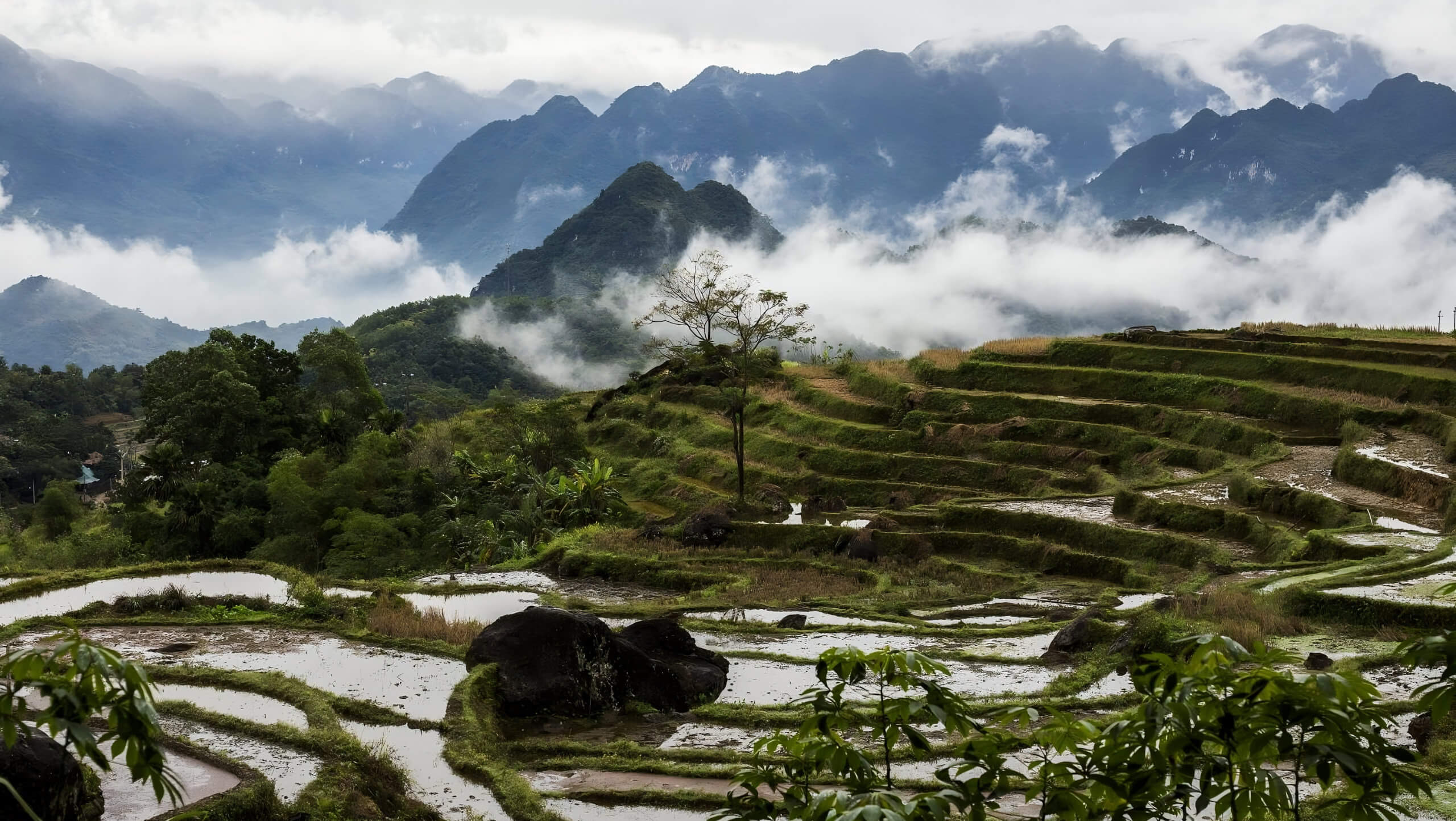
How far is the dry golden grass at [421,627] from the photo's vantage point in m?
15.9

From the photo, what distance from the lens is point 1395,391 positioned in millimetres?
28078

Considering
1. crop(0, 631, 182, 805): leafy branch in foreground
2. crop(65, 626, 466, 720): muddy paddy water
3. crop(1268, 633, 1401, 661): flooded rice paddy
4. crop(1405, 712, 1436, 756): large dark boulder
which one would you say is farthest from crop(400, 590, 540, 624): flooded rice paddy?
crop(0, 631, 182, 805): leafy branch in foreground

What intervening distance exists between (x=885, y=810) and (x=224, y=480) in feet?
118

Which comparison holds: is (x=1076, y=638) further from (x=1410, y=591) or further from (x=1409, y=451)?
(x=1409, y=451)

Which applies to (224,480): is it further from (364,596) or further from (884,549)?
(884,549)

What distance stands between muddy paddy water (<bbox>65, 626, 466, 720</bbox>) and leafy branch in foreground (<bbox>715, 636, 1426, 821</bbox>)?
28.7 ft

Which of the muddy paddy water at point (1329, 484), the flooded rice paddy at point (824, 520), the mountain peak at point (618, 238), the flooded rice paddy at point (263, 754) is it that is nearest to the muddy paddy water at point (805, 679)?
the flooded rice paddy at point (263, 754)

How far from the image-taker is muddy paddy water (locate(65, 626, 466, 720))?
13.0 m

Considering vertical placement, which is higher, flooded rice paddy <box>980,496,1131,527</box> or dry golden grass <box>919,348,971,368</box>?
dry golden grass <box>919,348,971,368</box>

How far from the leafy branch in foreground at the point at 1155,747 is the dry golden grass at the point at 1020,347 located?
35049mm

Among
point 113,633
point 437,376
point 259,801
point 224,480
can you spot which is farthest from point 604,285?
point 259,801

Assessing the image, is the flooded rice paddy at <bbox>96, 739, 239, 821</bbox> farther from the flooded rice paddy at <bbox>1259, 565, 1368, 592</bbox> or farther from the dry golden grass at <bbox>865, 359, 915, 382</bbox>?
the dry golden grass at <bbox>865, 359, 915, 382</bbox>

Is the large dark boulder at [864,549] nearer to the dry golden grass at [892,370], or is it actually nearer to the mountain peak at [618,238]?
the dry golden grass at [892,370]

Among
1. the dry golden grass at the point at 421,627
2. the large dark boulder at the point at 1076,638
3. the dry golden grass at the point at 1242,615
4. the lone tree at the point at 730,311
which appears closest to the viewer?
the dry golden grass at the point at 1242,615
